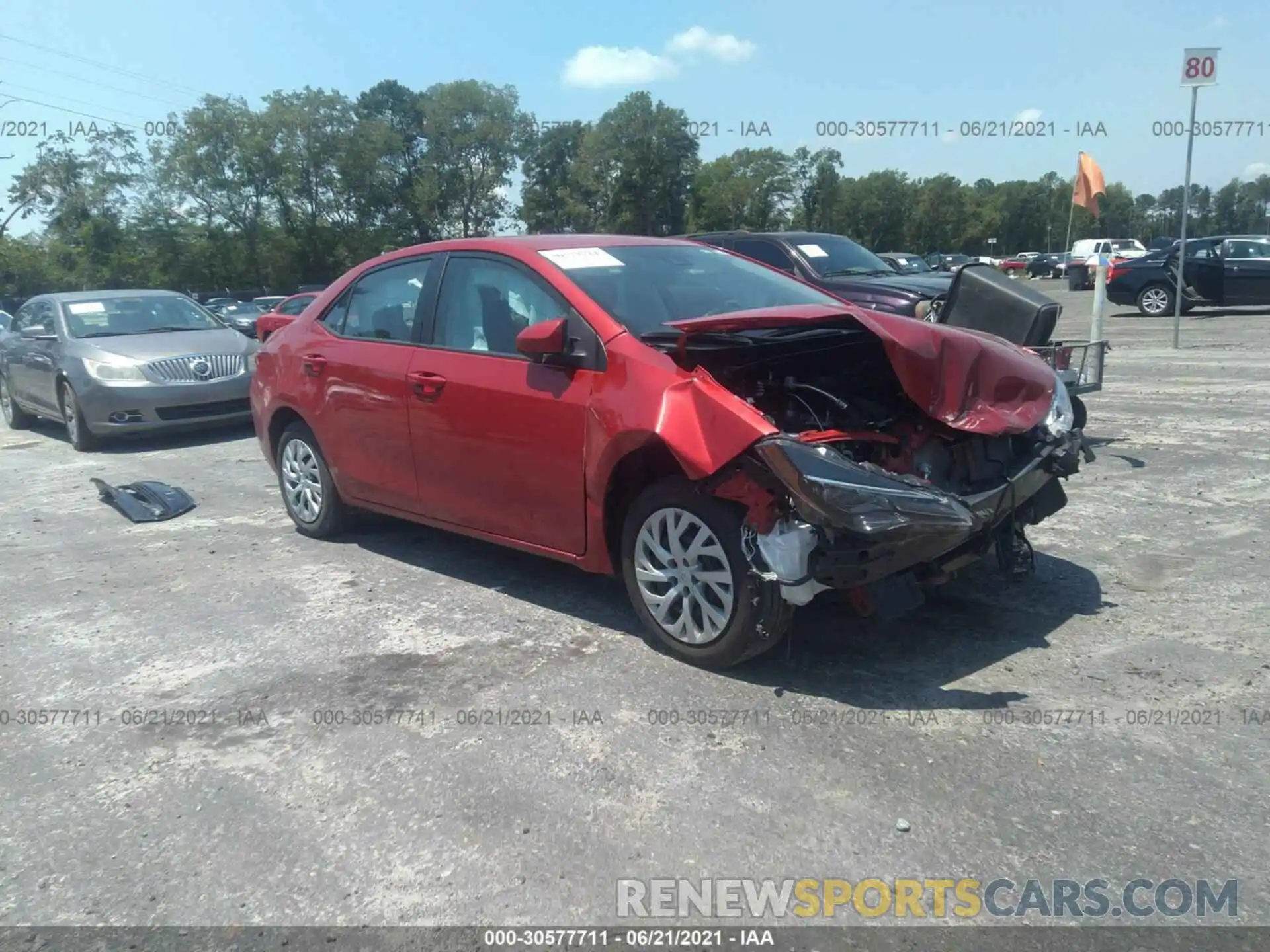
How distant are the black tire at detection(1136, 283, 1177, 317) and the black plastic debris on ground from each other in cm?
1867

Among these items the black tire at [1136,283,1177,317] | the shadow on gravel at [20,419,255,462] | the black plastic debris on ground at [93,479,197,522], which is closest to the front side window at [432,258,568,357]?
the black plastic debris on ground at [93,479,197,522]

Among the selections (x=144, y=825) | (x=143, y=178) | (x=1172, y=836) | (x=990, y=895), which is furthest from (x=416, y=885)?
(x=143, y=178)

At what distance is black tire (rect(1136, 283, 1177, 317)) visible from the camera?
20219 millimetres

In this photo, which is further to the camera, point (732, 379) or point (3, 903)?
point (732, 379)

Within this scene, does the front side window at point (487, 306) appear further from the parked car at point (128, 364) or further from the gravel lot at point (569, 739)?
the parked car at point (128, 364)

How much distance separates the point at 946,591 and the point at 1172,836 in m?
2.08

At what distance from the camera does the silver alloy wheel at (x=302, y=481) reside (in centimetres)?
624

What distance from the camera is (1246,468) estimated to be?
23.1 ft

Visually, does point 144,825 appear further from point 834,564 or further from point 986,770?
point 986,770

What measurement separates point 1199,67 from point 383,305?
35.5 feet

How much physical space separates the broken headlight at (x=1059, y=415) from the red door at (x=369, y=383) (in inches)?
119

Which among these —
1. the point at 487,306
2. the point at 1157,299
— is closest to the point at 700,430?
the point at 487,306

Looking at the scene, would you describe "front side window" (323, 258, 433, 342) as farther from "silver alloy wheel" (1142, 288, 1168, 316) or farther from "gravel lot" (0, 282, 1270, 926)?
"silver alloy wheel" (1142, 288, 1168, 316)

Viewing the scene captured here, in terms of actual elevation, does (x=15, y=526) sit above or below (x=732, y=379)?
below
